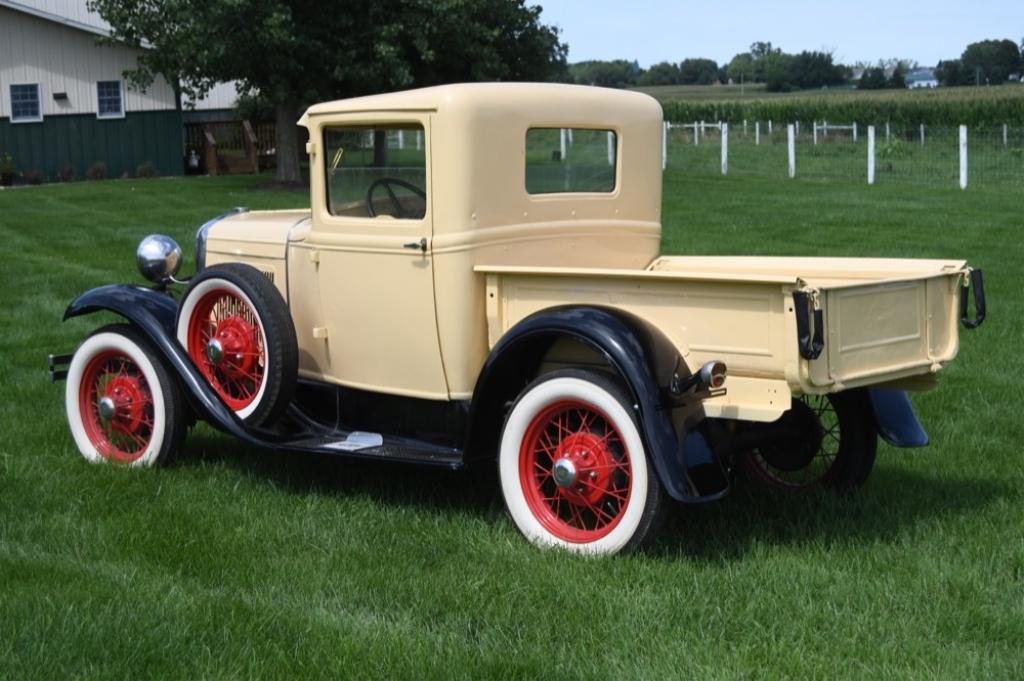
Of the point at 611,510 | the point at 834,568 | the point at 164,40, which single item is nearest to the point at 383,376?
the point at 611,510

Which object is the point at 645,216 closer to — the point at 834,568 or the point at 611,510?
the point at 611,510

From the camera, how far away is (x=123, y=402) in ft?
21.4

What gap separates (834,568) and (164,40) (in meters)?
23.9

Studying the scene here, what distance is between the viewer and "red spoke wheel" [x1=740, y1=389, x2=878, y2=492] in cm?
593

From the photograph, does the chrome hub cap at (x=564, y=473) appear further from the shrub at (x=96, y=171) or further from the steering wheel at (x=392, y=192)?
the shrub at (x=96, y=171)

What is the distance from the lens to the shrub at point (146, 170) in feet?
109

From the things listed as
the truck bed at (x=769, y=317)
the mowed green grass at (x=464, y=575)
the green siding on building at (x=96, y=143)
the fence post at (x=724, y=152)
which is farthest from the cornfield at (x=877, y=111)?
the truck bed at (x=769, y=317)

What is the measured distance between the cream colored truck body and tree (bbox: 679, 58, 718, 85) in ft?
316

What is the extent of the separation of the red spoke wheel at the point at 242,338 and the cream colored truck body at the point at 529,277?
24 centimetres

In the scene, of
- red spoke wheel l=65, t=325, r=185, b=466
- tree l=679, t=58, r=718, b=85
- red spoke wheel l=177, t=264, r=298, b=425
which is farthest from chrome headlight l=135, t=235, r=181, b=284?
tree l=679, t=58, r=718, b=85

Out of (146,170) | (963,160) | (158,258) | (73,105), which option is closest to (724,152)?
(963,160)

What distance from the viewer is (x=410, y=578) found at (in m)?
4.91

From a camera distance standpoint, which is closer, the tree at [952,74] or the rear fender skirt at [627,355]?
the rear fender skirt at [627,355]

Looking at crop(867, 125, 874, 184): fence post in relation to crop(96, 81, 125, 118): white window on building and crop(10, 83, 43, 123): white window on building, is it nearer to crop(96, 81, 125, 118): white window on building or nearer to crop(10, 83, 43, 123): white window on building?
crop(96, 81, 125, 118): white window on building
